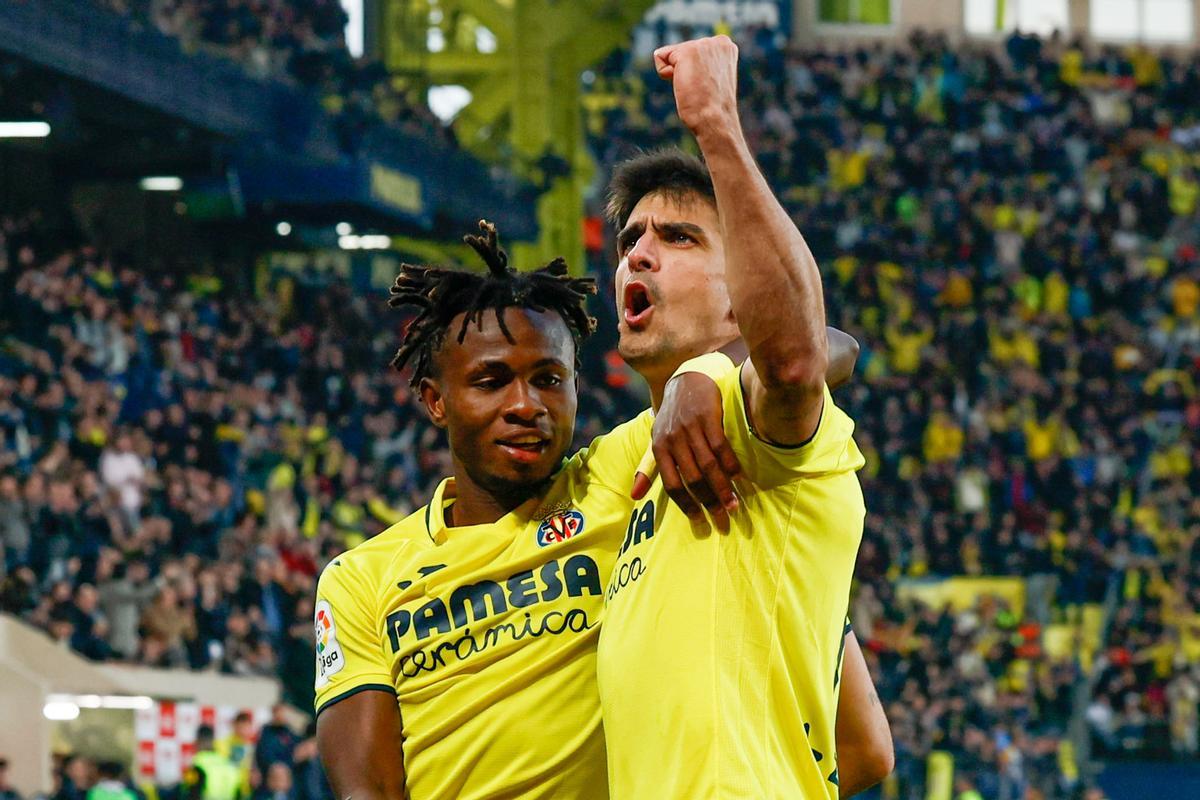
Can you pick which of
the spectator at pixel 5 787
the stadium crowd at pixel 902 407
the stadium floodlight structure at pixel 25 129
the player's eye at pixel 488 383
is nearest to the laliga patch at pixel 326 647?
the player's eye at pixel 488 383

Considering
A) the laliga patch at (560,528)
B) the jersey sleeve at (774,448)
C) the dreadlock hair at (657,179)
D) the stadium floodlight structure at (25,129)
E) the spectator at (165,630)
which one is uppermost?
the stadium floodlight structure at (25,129)

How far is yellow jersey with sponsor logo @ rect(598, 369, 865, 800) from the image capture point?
3428 mm

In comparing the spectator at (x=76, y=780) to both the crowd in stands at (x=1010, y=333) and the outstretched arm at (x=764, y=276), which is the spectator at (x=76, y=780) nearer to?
the crowd in stands at (x=1010, y=333)

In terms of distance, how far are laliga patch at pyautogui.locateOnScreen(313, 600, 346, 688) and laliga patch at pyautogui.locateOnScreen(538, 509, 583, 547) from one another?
49cm

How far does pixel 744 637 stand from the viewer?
3467mm

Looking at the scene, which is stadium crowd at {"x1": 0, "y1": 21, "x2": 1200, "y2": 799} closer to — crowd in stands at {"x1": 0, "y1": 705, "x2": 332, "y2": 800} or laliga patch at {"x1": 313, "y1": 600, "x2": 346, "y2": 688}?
crowd in stands at {"x1": 0, "y1": 705, "x2": 332, "y2": 800}

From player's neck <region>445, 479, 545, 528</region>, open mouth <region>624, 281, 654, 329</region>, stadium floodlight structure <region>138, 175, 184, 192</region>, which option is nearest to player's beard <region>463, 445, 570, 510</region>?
player's neck <region>445, 479, 545, 528</region>

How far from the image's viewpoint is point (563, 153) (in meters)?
25.9

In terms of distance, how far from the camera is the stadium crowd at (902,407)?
14.1 meters

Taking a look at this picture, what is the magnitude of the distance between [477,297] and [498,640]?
699 millimetres

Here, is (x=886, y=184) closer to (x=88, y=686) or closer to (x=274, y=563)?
(x=274, y=563)

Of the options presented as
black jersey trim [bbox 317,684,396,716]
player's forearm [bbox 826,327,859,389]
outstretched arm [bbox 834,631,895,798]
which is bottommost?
outstretched arm [bbox 834,631,895,798]

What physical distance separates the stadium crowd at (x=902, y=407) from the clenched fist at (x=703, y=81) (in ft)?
32.7

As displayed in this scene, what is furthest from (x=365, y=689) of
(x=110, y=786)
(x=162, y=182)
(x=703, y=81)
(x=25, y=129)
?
(x=162, y=182)
